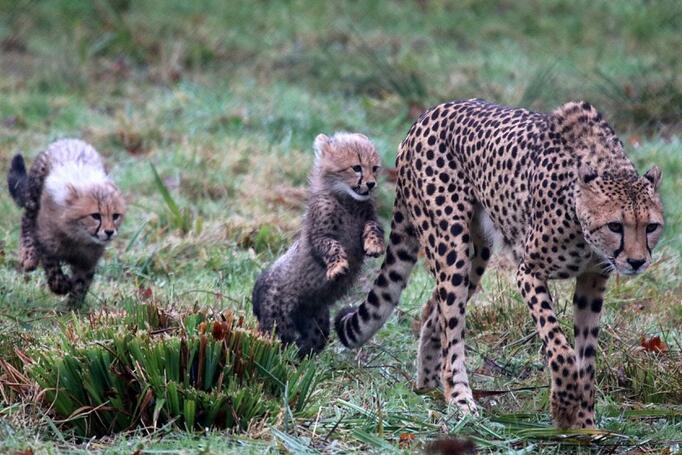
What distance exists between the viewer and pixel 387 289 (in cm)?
496

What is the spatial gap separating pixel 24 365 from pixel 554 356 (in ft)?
5.87

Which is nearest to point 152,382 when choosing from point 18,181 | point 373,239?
point 373,239

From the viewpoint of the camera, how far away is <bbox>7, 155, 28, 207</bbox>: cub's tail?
6055 mm

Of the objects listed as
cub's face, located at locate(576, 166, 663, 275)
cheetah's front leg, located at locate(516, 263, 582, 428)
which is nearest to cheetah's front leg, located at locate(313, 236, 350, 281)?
cheetah's front leg, located at locate(516, 263, 582, 428)

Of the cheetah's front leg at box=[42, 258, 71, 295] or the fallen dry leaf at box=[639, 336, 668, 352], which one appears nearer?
the fallen dry leaf at box=[639, 336, 668, 352]

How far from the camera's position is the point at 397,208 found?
504 cm

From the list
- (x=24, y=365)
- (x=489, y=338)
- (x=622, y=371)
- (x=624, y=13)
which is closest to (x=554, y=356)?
(x=622, y=371)

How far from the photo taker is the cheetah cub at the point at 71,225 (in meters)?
5.50

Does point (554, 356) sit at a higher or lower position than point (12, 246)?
higher

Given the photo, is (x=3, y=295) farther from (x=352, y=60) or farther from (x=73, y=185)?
(x=352, y=60)

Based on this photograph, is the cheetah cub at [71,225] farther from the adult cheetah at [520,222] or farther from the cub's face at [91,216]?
the adult cheetah at [520,222]

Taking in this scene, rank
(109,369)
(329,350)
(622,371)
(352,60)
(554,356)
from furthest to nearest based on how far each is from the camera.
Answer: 1. (352,60)
2. (329,350)
3. (622,371)
4. (554,356)
5. (109,369)

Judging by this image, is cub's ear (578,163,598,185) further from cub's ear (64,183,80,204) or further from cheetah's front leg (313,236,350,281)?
cub's ear (64,183,80,204)

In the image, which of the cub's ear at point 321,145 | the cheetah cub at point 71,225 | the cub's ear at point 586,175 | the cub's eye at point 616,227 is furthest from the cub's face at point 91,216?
the cub's eye at point 616,227
